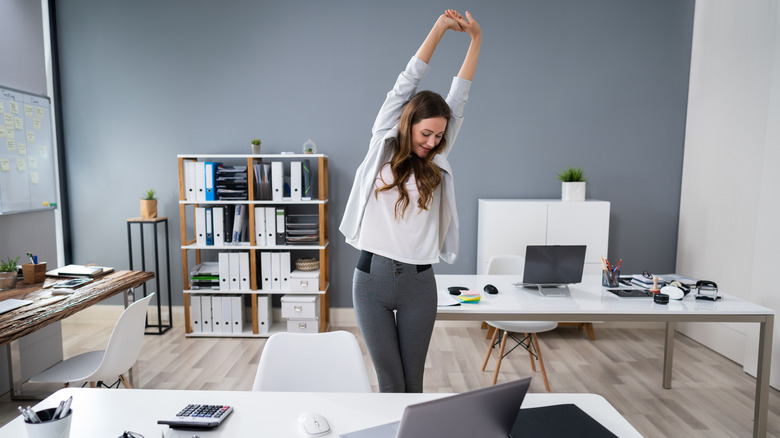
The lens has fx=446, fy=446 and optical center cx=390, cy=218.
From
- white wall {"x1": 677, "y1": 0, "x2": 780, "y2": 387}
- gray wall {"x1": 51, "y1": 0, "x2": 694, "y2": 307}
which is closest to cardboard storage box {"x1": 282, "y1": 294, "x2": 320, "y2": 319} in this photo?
gray wall {"x1": 51, "y1": 0, "x2": 694, "y2": 307}

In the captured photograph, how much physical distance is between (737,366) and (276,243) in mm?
3809

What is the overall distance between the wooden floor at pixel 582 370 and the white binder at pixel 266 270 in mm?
486

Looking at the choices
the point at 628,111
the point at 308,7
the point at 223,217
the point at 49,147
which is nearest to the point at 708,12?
the point at 628,111

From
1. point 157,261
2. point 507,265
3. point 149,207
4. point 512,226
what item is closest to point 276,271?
point 157,261

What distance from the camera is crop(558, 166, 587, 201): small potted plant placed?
3859mm

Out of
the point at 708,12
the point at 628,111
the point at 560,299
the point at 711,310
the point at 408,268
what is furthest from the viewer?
the point at 628,111

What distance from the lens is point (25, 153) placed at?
3.71 m

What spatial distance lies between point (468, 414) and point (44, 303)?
2394 millimetres

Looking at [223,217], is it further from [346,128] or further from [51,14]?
[51,14]

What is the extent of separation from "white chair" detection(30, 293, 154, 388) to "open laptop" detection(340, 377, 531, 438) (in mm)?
1891

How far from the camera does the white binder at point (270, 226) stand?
3.91 m

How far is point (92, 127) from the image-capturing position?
4211 millimetres

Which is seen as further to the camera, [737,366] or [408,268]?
[737,366]

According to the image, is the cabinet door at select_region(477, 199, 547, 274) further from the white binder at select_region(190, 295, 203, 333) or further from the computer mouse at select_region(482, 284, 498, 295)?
the white binder at select_region(190, 295, 203, 333)
